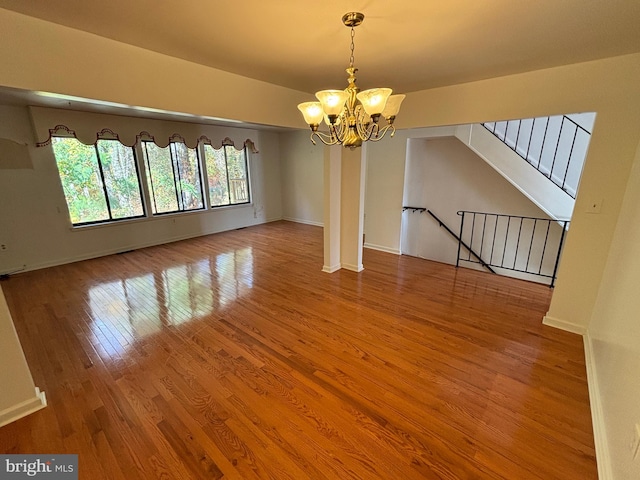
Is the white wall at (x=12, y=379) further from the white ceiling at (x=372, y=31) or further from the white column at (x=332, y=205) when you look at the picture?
the white column at (x=332, y=205)

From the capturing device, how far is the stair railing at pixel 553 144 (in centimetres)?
453

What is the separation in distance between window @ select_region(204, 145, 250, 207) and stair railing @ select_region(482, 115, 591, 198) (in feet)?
18.3

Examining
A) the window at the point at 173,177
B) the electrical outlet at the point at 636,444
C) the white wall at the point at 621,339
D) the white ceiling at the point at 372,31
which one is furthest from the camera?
the window at the point at 173,177

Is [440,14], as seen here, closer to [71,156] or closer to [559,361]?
[559,361]

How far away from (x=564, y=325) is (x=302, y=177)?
6.34 meters

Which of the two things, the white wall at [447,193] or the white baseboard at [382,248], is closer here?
the white wall at [447,193]

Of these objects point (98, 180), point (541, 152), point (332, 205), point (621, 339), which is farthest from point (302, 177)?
point (621, 339)

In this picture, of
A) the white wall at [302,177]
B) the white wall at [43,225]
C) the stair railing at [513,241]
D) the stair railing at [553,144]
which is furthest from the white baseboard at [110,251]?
the stair railing at [553,144]

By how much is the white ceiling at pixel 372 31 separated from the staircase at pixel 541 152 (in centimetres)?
214

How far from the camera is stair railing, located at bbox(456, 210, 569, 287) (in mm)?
4824

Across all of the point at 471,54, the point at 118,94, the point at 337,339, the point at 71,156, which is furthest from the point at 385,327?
the point at 71,156

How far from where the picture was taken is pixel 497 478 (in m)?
1.48

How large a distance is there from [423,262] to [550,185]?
7.24ft

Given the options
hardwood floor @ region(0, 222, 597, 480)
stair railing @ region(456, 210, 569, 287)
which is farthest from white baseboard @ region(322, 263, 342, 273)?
stair railing @ region(456, 210, 569, 287)
